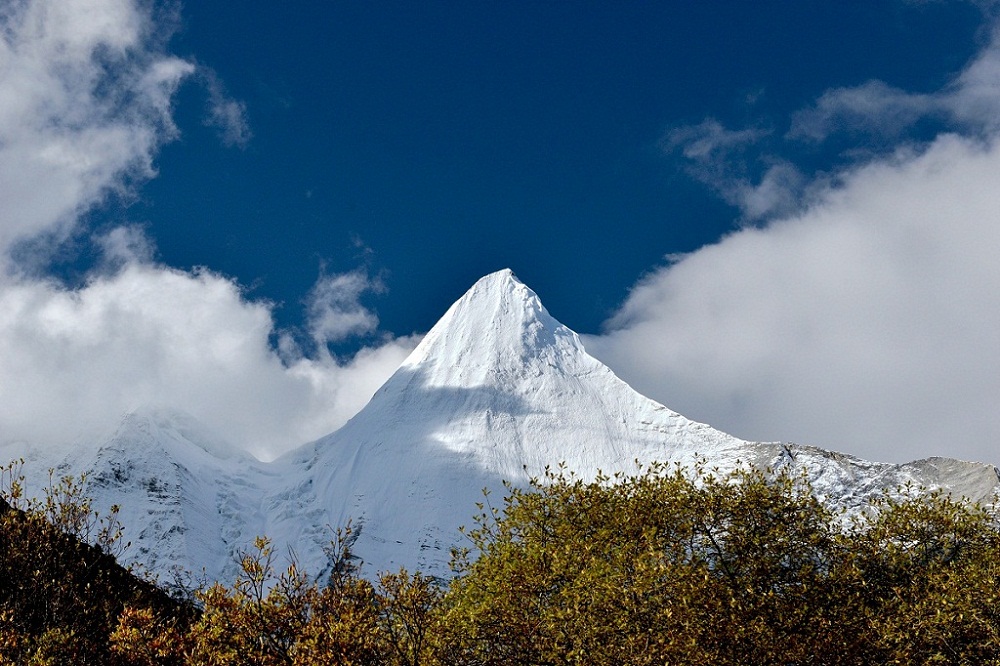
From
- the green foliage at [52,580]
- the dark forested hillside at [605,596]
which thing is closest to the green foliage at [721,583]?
the dark forested hillside at [605,596]

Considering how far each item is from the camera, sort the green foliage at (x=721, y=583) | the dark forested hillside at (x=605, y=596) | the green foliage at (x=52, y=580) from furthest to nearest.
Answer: the green foliage at (x=52, y=580), the green foliage at (x=721, y=583), the dark forested hillside at (x=605, y=596)

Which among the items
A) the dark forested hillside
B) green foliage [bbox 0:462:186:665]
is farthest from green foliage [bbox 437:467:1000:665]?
green foliage [bbox 0:462:186:665]

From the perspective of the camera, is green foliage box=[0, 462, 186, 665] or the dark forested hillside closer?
the dark forested hillside

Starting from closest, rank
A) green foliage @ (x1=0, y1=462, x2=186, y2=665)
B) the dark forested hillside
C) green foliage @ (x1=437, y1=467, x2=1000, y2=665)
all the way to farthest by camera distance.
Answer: the dark forested hillside
green foliage @ (x1=437, y1=467, x2=1000, y2=665)
green foliage @ (x1=0, y1=462, x2=186, y2=665)

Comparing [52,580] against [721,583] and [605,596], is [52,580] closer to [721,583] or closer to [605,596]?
[605,596]

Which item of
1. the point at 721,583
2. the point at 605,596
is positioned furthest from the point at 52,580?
the point at 721,583

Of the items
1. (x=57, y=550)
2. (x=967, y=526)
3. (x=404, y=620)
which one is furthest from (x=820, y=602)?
(x=57, y=550)

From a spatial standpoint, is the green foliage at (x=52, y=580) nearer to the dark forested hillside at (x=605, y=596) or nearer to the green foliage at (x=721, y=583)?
the dark forested hillside at (x=605, y=596)

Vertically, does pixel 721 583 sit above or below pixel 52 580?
above

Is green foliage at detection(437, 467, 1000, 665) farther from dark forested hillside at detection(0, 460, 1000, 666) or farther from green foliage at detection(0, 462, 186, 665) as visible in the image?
green foliage at detection(0, 462, 186, 665)

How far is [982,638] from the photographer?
27.1 metres

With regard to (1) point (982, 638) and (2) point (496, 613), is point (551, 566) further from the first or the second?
(1) point (982, 638)

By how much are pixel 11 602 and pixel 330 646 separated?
55.2 ft

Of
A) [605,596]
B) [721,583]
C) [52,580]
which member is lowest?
[52,580]
